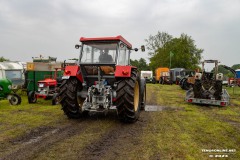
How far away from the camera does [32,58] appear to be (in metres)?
21.2

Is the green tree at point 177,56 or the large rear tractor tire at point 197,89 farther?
the green tree at point 177,56

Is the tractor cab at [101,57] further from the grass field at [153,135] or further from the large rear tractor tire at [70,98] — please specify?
the grass field at [153,135]

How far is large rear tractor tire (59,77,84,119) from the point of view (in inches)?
267

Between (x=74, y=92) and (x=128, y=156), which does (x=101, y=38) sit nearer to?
(x=74, y=92)

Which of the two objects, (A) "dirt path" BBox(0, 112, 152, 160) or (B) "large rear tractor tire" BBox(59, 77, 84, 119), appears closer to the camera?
(A) "dirt path" BBox(0, 112, 152, 160)

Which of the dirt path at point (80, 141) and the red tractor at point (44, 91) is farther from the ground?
the red tractor at point (44, 91)

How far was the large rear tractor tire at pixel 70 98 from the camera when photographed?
22.2ft

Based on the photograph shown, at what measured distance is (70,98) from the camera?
673 cm

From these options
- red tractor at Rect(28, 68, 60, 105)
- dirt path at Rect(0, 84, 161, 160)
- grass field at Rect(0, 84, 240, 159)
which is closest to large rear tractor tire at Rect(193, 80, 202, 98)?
grass field at Rect(0, 84, 240, 159)

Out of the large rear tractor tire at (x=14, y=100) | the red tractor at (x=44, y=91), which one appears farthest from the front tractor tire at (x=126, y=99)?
the large rear tractor tire at (x=14, y=100)

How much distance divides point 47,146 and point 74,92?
242cm

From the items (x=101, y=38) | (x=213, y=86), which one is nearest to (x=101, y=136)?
(x=101, y=38)

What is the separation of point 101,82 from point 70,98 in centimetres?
98

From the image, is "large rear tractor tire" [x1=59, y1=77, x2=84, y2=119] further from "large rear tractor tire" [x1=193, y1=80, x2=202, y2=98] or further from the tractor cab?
"large rear tractor tire" [x1=193, y1=80, x2=202, y2=98]
